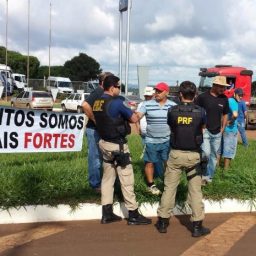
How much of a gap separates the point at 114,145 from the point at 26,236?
→ 1.52 metres

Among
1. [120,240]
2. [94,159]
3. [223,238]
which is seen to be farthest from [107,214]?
[223,238]

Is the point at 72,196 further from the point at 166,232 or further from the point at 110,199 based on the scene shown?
the point at 166,232

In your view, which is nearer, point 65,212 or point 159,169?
point 65,212

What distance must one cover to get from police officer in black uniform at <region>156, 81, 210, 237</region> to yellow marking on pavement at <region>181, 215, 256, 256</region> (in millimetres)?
200

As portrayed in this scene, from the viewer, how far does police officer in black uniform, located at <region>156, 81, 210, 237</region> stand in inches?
219

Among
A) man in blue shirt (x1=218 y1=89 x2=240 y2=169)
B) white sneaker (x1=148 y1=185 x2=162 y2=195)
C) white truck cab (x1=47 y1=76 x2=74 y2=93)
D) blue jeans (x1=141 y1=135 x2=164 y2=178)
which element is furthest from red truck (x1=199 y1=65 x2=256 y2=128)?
white truck cab (x1=47 y1=76 x2=74 y2=93)

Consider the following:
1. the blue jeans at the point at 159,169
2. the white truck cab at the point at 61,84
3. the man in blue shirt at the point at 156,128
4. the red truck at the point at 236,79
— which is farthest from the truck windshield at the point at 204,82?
the white truck cab at the point at 61,84

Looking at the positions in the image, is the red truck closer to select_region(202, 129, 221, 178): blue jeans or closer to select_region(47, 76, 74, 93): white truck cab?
select_region(202, 129, 221, 178): blue jeans

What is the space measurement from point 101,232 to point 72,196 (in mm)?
919

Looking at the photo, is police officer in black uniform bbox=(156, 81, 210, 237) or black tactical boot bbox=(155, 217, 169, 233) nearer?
police officer in black uniform bbox=(156, 81, 210, 237)

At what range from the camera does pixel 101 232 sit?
5738 millimetres

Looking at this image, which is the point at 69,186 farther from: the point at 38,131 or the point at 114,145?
the point at 38,131

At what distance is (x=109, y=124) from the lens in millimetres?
5879

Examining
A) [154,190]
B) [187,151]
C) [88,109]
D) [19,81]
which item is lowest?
[154,190]
